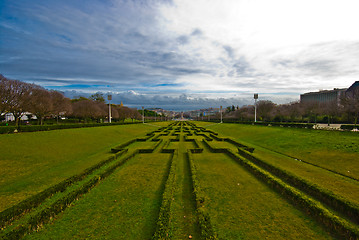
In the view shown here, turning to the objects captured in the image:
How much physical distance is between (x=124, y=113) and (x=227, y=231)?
85886mm

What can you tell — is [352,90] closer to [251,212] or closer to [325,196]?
[325,196]

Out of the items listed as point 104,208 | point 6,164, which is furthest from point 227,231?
point 6,164

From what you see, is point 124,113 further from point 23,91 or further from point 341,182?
point 341,182

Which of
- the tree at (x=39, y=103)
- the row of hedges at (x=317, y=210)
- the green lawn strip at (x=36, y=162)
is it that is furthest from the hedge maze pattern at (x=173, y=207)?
the tree at (x=39, y=103)

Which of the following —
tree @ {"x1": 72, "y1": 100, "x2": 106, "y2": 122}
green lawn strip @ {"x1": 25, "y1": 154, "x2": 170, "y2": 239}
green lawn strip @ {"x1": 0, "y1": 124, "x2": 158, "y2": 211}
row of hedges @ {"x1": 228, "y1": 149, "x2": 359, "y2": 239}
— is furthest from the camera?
tree @ {"x1": 72, "y1": 100, "x2": 106, "y2": 122}

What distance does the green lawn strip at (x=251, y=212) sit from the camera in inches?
203

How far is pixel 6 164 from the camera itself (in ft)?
38.3

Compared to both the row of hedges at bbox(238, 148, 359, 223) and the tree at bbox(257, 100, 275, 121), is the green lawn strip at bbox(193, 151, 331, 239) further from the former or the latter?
the tree at bbox(257, 100, 275, 121)

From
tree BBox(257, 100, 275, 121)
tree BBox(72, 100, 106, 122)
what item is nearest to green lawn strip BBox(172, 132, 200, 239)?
tree BBox(72, 100, 106, 122)

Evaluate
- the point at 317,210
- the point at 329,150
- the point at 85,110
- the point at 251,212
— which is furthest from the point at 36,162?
the point at 85,110

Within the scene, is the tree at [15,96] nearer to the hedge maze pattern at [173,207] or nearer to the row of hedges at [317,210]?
the hedge maze pattern at [173,207]

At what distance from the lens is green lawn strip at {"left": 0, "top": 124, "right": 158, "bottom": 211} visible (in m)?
8.35

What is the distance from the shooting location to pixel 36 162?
12.7 metres

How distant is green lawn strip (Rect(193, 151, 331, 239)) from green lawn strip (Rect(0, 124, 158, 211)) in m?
7.92
